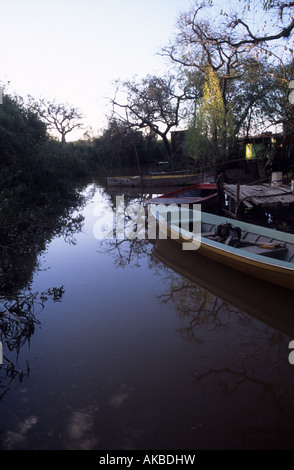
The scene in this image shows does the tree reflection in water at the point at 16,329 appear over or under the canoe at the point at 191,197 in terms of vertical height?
under

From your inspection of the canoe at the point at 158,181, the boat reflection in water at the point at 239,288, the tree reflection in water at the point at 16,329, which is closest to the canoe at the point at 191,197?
the boat reflection in water at the point at 239,288

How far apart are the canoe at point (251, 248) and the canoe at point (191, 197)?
11.6ft

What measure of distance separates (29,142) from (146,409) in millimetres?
12966

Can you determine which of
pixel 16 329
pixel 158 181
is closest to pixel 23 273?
pixel 16 329

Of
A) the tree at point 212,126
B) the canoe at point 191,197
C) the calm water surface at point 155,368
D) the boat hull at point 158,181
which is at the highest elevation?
the tree at point 212,126

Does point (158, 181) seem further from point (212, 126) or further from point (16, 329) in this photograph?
point (16, 329)

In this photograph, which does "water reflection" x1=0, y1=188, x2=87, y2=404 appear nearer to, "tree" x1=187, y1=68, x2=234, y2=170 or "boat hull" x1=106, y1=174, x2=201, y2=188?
"boat hull" x1=106, y1=174, x2=201, y2=188

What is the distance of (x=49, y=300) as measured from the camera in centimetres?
621

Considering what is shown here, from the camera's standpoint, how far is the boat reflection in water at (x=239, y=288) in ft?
18.0

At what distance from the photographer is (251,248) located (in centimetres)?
708

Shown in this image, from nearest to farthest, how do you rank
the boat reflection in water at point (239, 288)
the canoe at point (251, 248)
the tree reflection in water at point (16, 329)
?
1. the tree reflection in water at point (16, 329)
2. the boat reflection in water at point (239, 288)
3. the canoe at point (251, 248)

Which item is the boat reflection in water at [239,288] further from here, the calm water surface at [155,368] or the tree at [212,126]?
the tree at [212,126]

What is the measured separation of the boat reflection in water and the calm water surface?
0.03 meters

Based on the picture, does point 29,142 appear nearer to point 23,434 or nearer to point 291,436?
point 23,434
